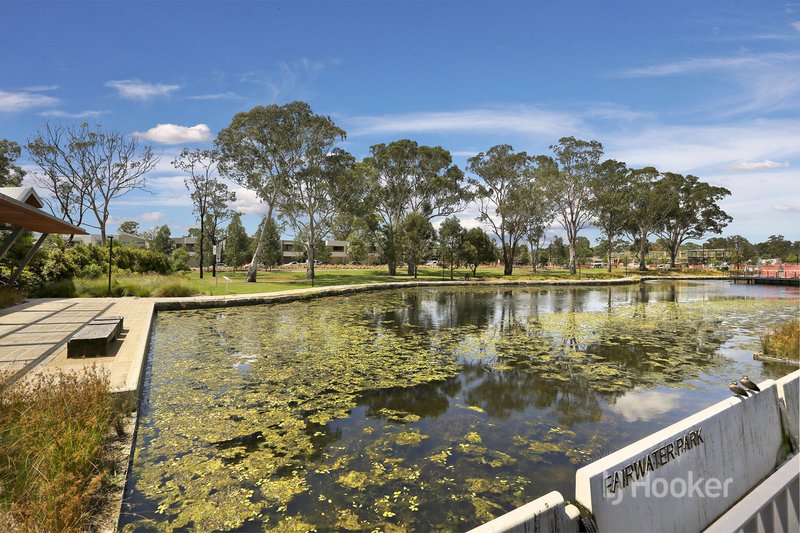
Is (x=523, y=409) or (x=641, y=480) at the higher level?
(x=641, y=480)

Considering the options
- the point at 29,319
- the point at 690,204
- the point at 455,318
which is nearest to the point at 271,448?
the point at 29,319

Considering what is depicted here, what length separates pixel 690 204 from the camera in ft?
183

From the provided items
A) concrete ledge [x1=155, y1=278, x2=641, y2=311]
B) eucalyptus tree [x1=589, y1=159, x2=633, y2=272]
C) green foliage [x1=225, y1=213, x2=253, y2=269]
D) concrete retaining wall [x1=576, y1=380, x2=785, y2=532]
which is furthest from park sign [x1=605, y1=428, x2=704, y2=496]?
green foliage [x1=225, y1=213, x2=253, y2=269]

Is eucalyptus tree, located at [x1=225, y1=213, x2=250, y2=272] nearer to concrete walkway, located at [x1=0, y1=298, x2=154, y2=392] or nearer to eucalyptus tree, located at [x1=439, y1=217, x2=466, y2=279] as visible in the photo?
eucalyptus tree, located at [x1=439, y1=217, x2=466, y2=279]

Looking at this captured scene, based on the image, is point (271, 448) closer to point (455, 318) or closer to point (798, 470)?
point (798, 470)

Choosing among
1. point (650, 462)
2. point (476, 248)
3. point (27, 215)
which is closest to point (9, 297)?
point (27, 215)

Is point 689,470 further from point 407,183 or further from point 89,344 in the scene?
point 407,183

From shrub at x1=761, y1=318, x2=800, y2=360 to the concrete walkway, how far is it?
12973 millimetres

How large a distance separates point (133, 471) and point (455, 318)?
42.6 ft

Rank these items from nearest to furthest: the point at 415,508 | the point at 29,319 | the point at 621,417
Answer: the point at 415,508 < the point at 621,417 < the point at 29,319

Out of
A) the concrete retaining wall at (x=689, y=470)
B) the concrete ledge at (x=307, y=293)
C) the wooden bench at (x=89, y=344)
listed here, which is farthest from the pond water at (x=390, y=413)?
the concrete ledge at (x=307, y=293)

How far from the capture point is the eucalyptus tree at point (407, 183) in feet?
135

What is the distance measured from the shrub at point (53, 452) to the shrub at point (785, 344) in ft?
41.9

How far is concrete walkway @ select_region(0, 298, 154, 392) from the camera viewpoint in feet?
20.9
